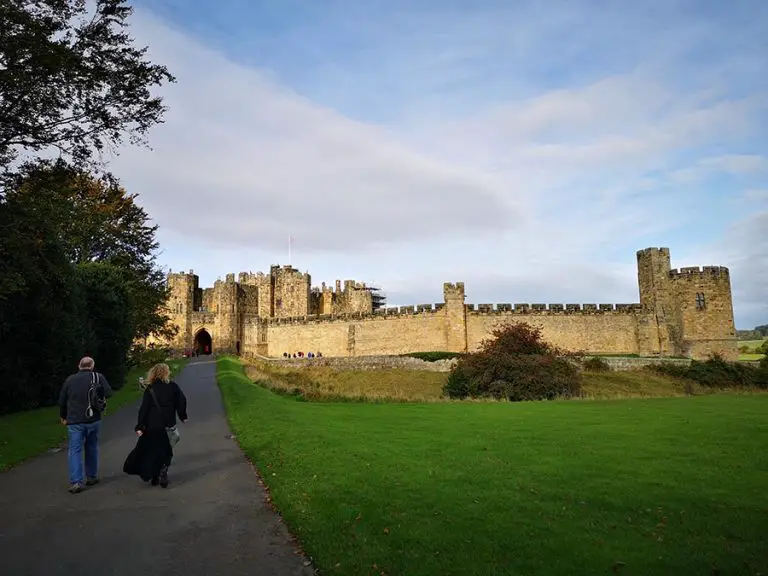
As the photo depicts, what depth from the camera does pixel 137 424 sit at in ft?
27.9

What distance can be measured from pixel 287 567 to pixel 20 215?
12.5 m

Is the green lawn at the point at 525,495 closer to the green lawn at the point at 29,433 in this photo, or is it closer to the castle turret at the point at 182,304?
the green lawn at the point at 29,433

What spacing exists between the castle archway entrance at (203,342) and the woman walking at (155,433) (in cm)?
6119

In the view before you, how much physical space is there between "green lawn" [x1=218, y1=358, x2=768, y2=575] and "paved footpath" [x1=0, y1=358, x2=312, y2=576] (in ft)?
1.41

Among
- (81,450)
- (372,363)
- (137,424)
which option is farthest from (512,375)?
(372,363)

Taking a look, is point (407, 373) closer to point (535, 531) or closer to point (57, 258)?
point (57, 258)

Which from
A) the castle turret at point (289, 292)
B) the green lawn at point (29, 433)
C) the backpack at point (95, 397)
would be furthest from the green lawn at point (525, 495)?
the castle turret at point (289, 292)

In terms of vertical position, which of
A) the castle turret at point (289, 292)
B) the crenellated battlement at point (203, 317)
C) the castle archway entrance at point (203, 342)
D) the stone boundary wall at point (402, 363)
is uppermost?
the castle turret at point (289, 292)

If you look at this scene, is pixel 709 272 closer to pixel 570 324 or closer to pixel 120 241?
pixel 570 324

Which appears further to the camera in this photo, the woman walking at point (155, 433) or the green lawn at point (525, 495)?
the woman walking at point (155, 433)

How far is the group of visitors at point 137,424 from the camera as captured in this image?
27.0 ft

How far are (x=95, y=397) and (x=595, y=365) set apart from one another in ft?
112

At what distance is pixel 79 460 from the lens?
318 inches

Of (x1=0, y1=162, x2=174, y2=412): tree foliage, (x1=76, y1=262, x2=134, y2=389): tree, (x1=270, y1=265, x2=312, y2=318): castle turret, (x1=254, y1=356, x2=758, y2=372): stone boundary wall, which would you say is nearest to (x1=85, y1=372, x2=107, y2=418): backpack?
(x1=0, y1=162, x2=174, y2=412): tree foliage
